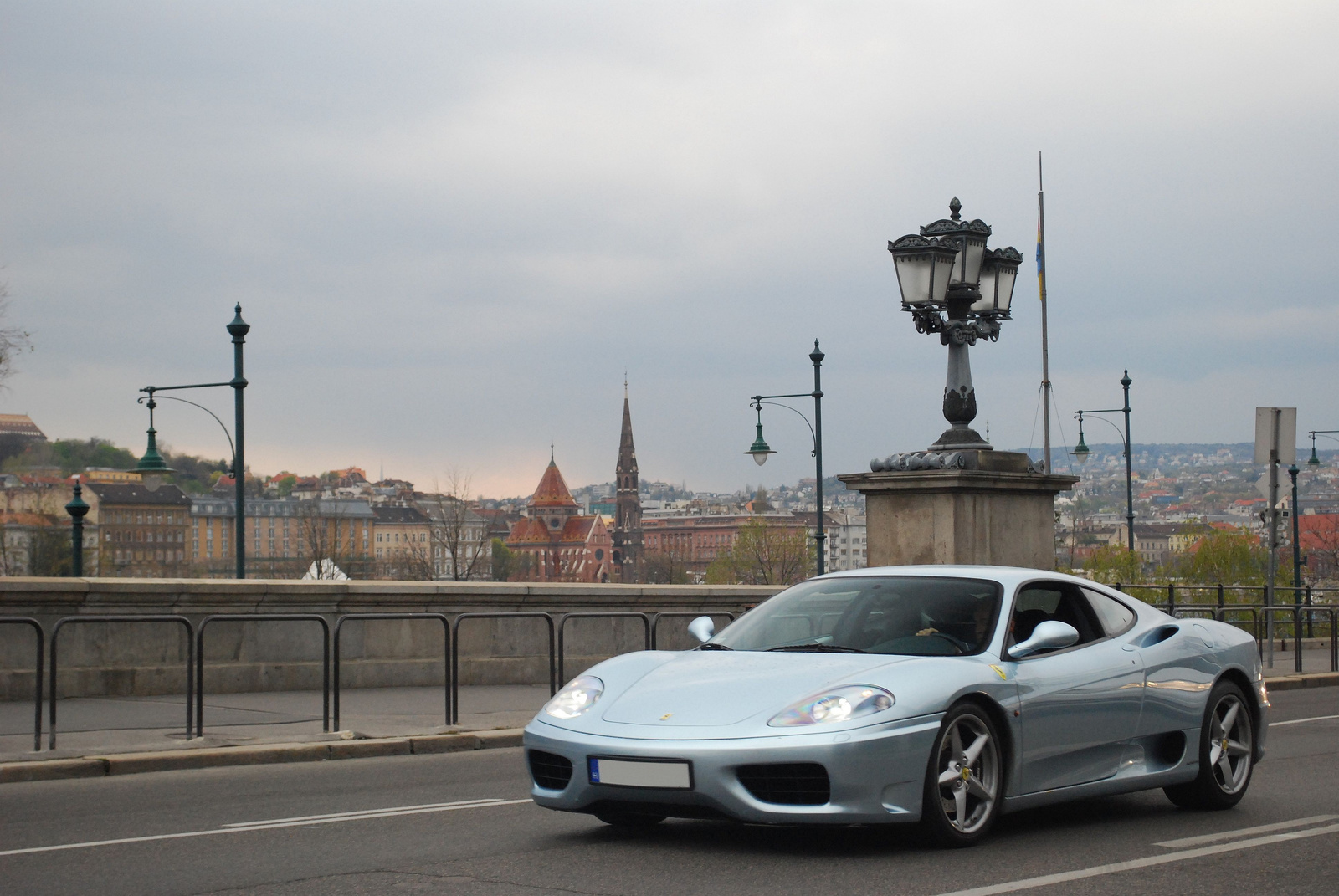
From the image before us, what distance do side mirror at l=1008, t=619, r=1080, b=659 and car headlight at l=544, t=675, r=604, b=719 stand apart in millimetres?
1930

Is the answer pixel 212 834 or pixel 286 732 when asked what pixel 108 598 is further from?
pixel 212 834

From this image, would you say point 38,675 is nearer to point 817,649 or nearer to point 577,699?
point 577,699

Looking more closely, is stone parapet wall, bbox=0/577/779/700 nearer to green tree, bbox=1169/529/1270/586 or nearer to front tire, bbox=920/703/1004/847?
front tire, bbox=920/703/1004/847

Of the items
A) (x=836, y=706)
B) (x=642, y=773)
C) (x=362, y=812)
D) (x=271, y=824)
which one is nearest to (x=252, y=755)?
(x=362, y=812)

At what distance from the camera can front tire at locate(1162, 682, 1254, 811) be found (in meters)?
7.82

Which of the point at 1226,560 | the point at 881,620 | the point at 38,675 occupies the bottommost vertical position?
the point at 1226,560

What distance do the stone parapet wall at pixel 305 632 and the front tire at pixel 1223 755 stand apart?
23.4 feet

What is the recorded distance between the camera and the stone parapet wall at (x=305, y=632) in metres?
13.9

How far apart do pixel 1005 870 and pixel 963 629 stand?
1.28 meters

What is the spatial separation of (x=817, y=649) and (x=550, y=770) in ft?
4.50

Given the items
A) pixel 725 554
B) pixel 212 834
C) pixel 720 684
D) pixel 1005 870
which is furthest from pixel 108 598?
pixel 725 554

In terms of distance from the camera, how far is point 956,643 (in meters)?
6.91

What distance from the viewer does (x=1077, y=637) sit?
7.21m

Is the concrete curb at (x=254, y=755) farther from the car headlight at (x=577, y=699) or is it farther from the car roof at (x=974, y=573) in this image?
the car roof at (x=974, y=573)
